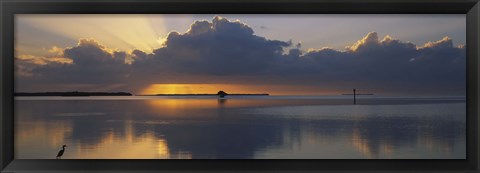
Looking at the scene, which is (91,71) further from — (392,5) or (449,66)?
(392,5)

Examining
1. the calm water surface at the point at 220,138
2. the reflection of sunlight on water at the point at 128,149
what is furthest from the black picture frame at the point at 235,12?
the reflection of sunlight on water at the point at 128,149

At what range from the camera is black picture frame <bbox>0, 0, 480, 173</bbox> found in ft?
6.88

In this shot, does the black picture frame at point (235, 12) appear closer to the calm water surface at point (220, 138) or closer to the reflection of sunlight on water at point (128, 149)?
the calm water surface at point (220, 138)

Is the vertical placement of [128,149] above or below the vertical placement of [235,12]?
below

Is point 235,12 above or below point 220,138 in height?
above

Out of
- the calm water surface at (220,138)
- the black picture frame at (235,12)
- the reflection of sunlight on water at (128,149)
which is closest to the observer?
the black picture frame at (235,12)

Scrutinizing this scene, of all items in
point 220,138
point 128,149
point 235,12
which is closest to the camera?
point 235,12

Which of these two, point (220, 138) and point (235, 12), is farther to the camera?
point (220, 138)

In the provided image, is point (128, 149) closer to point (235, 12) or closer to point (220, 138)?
point (220, 138)

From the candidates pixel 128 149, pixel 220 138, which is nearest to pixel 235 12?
pixel 128 149

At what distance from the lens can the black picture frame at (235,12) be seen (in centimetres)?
210

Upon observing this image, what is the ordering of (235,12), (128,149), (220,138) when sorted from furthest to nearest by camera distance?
(220,138)
(128,149)
(235,12)

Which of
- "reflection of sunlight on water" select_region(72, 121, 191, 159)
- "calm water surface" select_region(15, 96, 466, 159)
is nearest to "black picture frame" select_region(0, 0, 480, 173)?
"calm water surface" select_region(15, 96, 466, 159)

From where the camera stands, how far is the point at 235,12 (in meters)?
2.15
